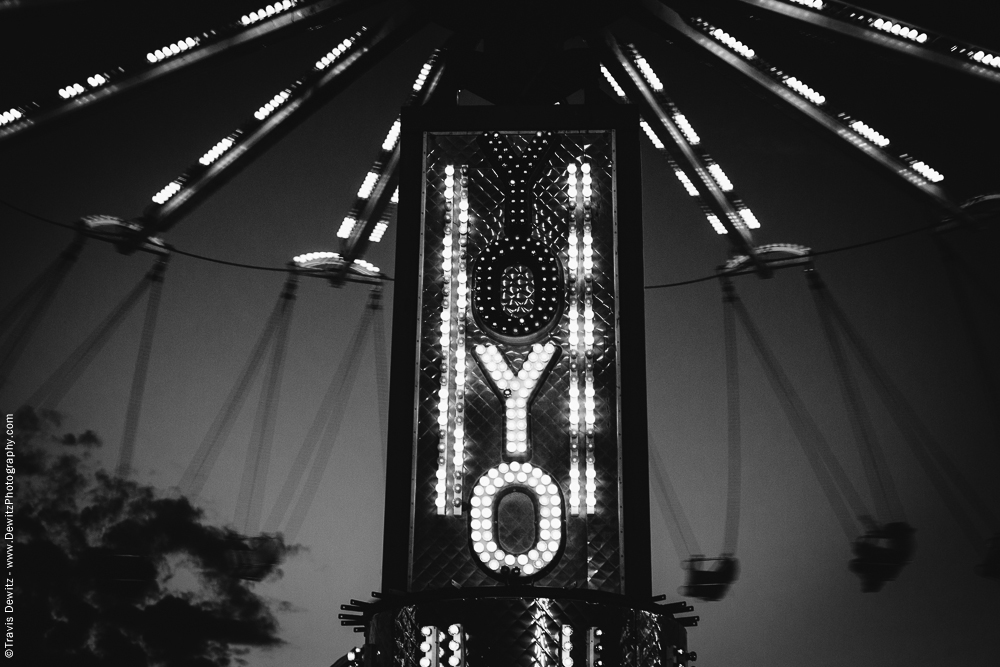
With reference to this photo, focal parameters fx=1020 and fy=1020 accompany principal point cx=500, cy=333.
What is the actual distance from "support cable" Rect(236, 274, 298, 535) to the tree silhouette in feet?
4.99

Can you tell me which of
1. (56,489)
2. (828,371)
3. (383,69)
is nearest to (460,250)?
(383,69)

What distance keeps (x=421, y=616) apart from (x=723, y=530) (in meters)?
15.4

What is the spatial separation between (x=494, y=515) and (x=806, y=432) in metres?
8.71

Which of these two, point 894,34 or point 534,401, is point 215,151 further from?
point 894,34

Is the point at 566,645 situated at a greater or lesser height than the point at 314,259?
lesser

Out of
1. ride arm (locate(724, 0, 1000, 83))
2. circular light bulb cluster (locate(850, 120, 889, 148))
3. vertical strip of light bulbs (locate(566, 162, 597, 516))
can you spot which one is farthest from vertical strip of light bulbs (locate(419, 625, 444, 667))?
ride arm (locate(724, 0, 1000, 83))

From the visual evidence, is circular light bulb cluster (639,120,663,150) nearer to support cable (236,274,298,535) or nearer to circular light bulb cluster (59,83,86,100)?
support cable (236,274,298,535)

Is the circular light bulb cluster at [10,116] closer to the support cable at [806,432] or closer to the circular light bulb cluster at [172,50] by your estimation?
the circular light bulb cluster at [172,50]

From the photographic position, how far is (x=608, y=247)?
1217 centimetres

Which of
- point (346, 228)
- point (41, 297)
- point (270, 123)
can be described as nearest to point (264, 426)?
point (346, 228)

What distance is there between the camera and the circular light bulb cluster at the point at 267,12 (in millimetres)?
12688

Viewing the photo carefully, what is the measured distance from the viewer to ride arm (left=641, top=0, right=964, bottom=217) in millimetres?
12258

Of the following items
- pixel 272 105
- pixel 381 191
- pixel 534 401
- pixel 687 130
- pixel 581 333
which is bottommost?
pixel 534 401

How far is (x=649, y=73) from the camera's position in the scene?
13844mm
